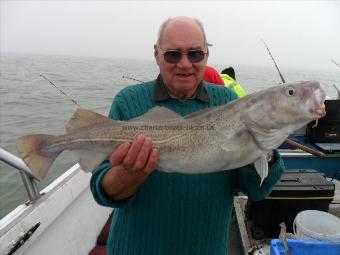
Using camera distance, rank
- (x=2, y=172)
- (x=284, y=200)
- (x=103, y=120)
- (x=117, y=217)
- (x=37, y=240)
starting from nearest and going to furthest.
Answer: (x=103, y=120)
(x=117, y=217)
(x=37, y=240)
(x=284, y=200)
(x=2, y=172)

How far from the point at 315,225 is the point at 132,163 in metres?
3.26

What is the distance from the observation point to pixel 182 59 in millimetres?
2535

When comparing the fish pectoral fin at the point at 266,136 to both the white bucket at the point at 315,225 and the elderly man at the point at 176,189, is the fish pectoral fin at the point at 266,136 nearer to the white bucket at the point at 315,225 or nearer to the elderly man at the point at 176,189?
the elderly man at the point at 176,189

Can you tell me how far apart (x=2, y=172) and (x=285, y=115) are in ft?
27.8

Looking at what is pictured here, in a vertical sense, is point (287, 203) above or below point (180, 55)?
below

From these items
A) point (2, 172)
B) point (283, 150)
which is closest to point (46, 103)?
point (2, 172)

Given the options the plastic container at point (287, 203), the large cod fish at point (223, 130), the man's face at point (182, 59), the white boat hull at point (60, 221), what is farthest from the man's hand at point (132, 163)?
the plastic container at point (287, 203)

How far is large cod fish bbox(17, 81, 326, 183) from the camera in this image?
2.20 metres

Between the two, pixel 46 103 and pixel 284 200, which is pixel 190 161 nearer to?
pixel 284 200

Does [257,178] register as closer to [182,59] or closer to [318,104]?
[318,104]

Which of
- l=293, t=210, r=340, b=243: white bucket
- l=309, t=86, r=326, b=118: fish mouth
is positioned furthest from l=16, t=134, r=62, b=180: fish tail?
l=293, t=210, r=340, b=243: white bucket

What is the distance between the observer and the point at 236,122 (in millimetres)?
2295

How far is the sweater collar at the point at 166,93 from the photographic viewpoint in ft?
8.63

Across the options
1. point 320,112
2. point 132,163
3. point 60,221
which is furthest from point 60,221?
point 320,112
